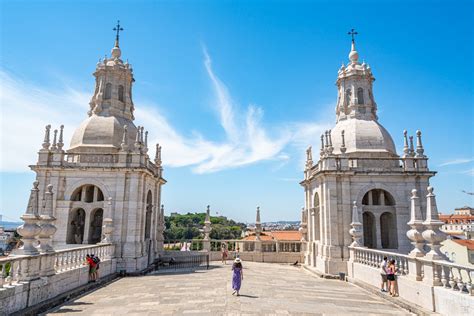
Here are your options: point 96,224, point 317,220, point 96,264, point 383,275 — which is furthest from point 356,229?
point 96,224

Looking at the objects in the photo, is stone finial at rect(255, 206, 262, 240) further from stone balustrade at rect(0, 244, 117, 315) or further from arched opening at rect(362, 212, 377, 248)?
stone balustrade at rect(0, 244, 117, 315)

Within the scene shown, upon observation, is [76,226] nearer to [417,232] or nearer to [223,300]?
[223,300]

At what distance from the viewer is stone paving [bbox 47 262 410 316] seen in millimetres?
10391

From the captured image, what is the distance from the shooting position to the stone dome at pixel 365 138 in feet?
75.6

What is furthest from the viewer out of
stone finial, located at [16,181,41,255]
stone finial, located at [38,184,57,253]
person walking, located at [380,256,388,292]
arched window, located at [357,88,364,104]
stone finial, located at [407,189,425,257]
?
arched window, located at [357,88,364,104]

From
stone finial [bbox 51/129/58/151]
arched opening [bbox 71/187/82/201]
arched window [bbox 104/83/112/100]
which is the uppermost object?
arched window [bbox 104/83/112/100]

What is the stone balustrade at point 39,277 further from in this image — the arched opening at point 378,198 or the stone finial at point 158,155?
the arched opening at point 378,198

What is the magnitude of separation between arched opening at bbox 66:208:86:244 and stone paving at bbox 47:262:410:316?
6.63 m

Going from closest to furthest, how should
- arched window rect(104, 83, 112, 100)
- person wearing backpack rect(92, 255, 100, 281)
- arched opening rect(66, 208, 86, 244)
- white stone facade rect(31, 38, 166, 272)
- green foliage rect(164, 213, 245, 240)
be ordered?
1. person wearing backpack rect(92, 255, 100, 281)
2. white stone facade rect(31, 38, 166, 272)
3. arched opening rect(66, 208, 86, 244)
4. arched window rect(104, 83, 112, 100)
5. green foliage rect(164, 213, 245, 240)

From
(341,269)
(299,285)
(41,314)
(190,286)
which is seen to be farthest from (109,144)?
(341,269)

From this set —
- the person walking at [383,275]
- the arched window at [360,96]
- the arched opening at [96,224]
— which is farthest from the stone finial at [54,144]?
the arched window at [360,96]

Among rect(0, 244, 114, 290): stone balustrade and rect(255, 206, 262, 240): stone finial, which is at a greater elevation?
rect(255, 206, 262, 240): stone finial

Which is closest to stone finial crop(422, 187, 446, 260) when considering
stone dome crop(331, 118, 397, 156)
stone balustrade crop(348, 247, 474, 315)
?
stone balustrade crop(348, 247, 474, 315)

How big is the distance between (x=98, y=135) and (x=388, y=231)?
20694 mm
